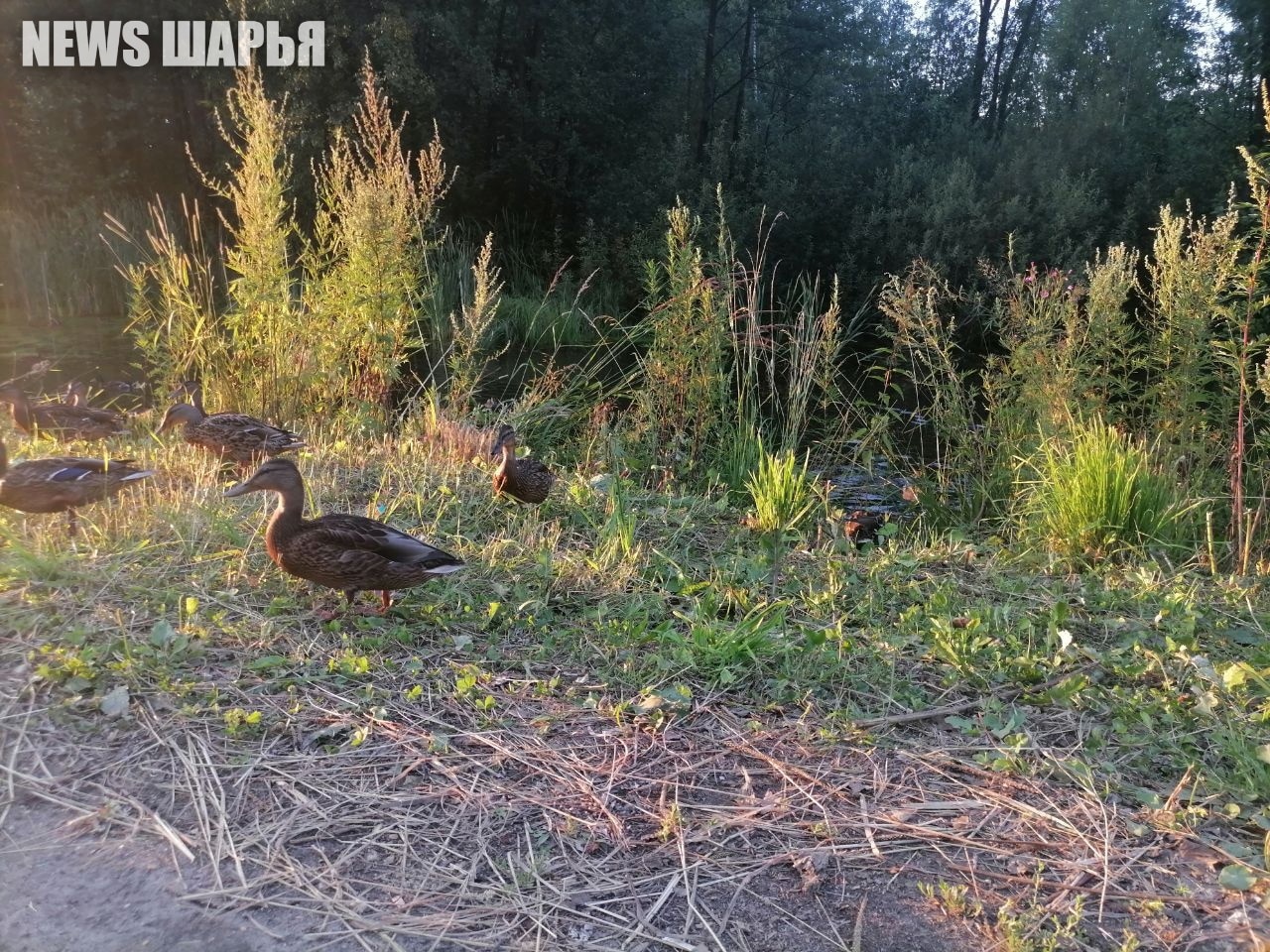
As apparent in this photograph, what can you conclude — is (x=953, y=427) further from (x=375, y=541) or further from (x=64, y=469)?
(x=64, y=469)

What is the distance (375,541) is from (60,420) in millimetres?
3979

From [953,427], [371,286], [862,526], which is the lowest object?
[862,526]

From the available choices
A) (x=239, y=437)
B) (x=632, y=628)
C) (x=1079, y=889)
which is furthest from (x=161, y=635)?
(x=1079, y=889)

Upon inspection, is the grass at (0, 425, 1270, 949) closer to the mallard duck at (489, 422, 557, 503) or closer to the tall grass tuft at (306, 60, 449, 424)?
the mallard duck at (489, 422, 557, 503)

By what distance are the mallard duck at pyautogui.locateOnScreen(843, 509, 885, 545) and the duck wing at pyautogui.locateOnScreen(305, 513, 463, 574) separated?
2.61m

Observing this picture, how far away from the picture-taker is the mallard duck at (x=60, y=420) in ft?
20.1

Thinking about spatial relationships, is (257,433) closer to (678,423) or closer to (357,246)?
(357,246)

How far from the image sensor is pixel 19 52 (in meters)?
16.9

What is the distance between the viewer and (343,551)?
3.45 metres

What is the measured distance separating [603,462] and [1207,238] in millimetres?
3782

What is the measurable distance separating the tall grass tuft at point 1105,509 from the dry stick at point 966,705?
1642 mm

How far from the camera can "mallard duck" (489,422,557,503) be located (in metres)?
4.93

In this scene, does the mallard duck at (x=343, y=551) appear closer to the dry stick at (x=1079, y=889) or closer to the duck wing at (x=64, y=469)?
the duck wing at (x=64, y=469)

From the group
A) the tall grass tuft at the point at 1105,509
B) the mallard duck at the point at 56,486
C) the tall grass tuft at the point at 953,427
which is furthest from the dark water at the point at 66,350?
the tall grass tuft at the point at 1105,509
